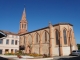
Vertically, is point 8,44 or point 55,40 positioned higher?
point 55,40

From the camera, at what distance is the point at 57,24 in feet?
111

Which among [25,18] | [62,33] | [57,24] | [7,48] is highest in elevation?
[25,18]

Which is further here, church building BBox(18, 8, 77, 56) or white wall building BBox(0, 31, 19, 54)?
white wall building BBox(0, 31, 19, 54)

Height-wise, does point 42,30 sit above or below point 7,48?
above

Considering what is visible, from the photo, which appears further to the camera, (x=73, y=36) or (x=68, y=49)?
(x=73, y=36)

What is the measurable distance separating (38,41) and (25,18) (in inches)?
1004

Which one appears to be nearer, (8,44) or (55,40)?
(55,40)

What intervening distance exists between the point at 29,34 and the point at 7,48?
449 inches

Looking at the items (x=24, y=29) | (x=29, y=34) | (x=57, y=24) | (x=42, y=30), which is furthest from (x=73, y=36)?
(x=24, y=29)

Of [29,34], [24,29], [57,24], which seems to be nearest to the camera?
[57,24]

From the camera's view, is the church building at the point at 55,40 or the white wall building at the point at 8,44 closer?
the church building at the point at 55,40

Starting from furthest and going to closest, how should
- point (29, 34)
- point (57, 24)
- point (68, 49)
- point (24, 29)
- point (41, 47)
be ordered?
point (24, 29) → point (29, 34) → point (41, 47) → point (57, 24) → point (68, 49)

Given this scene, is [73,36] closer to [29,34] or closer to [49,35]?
[49,35]

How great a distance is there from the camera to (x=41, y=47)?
122 ft
